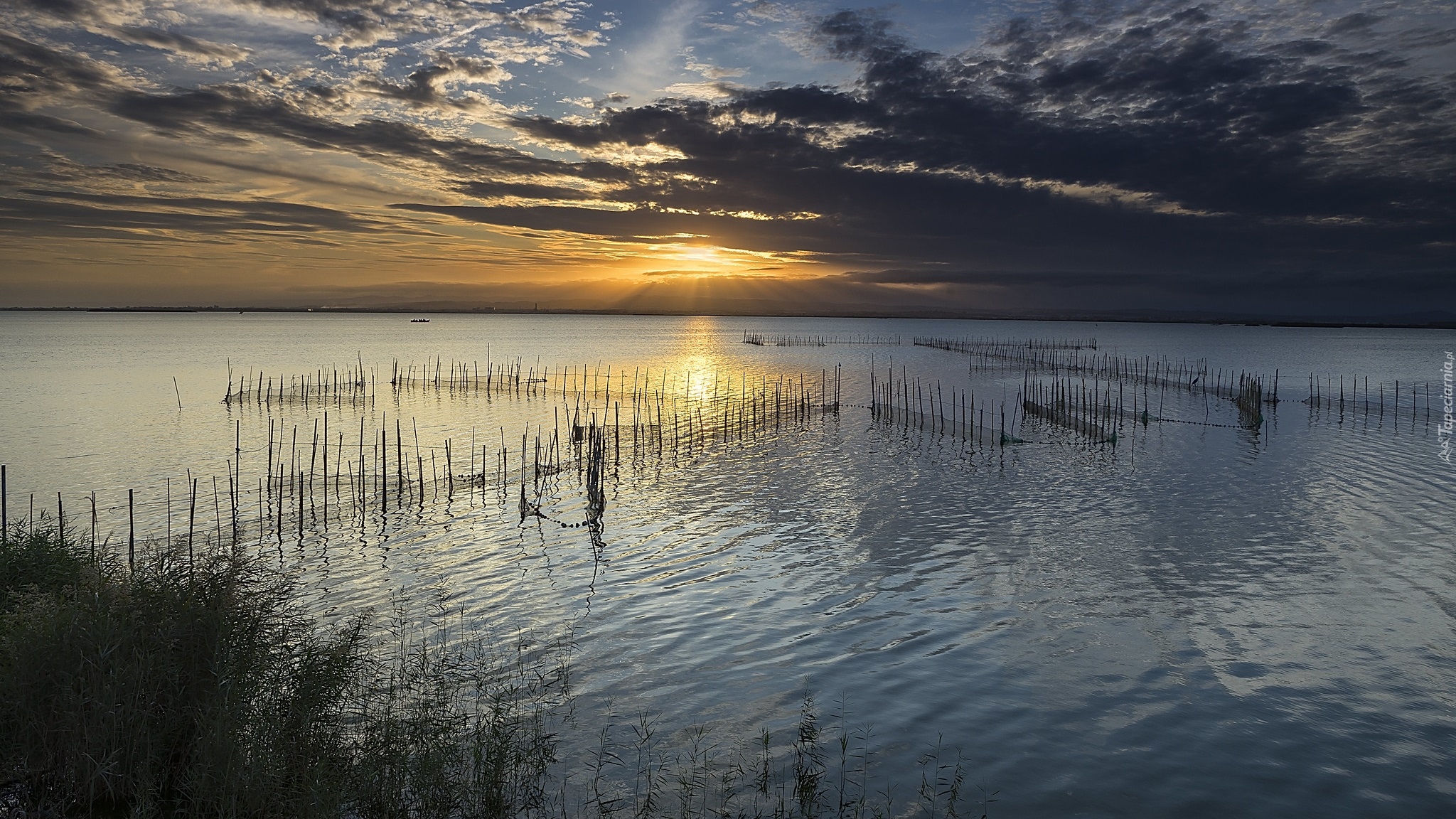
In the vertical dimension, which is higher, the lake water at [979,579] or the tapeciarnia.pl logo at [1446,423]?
the tapeciarnia.pl logo at [1446,423]

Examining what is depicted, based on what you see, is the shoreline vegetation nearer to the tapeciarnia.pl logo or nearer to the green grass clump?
the green grass clump

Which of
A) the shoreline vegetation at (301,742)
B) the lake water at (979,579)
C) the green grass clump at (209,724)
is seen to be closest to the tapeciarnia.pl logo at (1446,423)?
the lake water at (979,579)

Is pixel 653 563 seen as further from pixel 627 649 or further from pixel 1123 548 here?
pixel 1123 548

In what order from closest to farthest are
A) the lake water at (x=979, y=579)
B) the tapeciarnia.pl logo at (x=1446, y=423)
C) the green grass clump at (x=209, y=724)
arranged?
the green grass clump at (x=209, y=724)
the lake water at (x=979, y=579)
the tapeciarnia.pl logo at (x=1446, y=423)

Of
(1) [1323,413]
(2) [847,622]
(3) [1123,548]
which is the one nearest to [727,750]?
(2) [847,622]

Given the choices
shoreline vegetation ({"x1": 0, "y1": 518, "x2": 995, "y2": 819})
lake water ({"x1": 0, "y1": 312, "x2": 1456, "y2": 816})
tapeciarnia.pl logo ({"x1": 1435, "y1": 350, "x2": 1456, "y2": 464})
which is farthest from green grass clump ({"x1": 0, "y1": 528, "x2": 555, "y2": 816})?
tapeciarnia.pl logo ({"x1": 1435, "y1": 350, "x2": 1456, "y2": 464})

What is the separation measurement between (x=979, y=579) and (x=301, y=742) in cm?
1272

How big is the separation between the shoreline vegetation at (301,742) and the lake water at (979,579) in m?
0.60

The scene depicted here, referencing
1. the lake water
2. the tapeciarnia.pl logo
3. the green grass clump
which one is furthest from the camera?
the tapeciarnia.pl logo

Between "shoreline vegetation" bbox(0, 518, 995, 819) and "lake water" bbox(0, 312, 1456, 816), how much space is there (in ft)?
1.98

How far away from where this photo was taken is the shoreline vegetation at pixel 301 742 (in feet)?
24.9

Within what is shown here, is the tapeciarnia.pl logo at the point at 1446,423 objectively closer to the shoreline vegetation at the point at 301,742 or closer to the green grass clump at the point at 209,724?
the shoreline vegetation at the point at 301,742

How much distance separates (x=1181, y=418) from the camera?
42125 millimetres

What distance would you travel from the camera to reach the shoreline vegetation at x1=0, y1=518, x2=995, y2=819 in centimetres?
759
